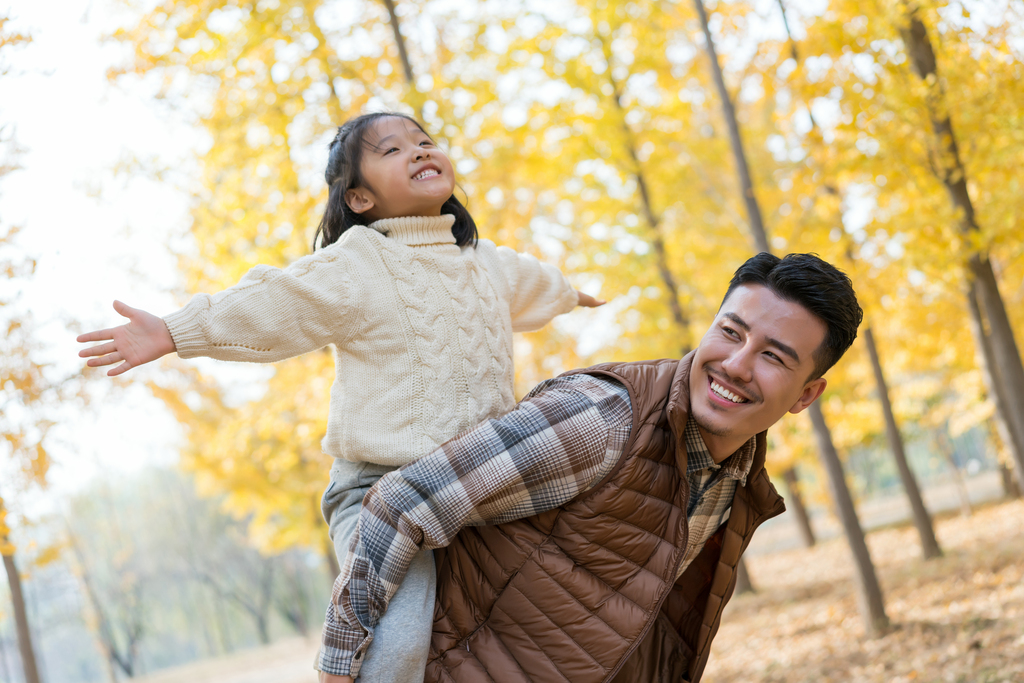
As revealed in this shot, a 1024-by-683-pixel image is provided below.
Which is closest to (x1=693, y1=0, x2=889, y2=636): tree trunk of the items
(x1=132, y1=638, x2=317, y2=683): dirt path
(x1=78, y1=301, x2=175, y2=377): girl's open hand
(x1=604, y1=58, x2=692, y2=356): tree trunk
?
(x1=604, y1=58, x2=692, y2=356): tree trunk

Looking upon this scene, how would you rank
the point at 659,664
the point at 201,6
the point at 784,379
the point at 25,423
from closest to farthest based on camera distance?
the point at 784,379 → the point at 659,664 → the point at 25,423 → the point at 201,6

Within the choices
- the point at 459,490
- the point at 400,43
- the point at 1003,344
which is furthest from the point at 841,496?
the point at 459,490

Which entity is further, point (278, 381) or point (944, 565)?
point (944, 565)

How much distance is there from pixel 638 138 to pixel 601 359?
9.31 feet

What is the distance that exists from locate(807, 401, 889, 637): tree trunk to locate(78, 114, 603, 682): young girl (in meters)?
5.57

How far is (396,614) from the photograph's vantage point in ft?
6.09

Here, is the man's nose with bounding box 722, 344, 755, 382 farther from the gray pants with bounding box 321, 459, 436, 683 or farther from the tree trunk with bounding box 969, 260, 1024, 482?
the tree trunk with bounding box 969, 260, 1024, 482

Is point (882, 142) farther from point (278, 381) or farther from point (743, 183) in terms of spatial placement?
point (278, 381)

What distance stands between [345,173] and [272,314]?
0.58 meters

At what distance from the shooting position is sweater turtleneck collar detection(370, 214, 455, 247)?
229 cm

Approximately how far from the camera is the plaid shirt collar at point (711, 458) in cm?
199

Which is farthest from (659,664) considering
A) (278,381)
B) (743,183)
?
(278,381)

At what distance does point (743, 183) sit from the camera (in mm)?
7305

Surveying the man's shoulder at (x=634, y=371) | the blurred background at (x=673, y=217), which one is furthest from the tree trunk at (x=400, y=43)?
the man's shoulder at (x=634, y=371)
